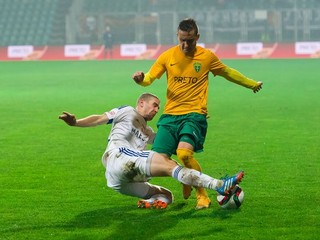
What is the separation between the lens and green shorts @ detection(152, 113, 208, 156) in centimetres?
990

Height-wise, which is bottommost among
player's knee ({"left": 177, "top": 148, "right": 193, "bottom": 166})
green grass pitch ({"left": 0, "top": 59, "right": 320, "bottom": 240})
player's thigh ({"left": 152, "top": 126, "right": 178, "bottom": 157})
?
green grass pitch ({"left": 0, "top": 59, "right": 320, "bottom": 240})

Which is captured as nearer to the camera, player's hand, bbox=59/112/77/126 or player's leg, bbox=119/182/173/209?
player's hand, bbox=59/112/77/126

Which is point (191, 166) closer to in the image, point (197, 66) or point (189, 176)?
point (189, 176)

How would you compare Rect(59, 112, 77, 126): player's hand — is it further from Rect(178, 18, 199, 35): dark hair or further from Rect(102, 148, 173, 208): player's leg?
Rect(178, 18, 199, 35): dark hair

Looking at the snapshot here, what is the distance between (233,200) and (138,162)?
1050 millimetres

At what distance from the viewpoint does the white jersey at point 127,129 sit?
1012 cm

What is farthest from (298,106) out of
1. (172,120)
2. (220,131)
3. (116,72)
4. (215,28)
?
(215,28)

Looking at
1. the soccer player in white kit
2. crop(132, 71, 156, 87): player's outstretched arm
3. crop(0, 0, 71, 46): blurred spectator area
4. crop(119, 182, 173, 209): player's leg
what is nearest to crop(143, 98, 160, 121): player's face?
the soccer player in white kit

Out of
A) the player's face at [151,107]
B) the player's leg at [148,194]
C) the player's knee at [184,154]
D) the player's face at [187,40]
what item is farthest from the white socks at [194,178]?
the player's face at [187,40]

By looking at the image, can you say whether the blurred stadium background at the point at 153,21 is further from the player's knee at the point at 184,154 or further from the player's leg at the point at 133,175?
the player's knee at the point at 184,154

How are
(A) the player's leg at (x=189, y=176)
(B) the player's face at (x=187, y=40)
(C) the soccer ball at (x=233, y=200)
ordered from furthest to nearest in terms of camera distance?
(B) the player's face at (x=187, y=40)
(C) the soccer ball at (x=233, y=200)
(A) the player's leg at (x=189, y=176)

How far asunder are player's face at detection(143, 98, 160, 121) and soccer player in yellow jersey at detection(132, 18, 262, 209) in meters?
0.11

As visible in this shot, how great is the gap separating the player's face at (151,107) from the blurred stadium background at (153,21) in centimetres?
4248

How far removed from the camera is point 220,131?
719 inches
